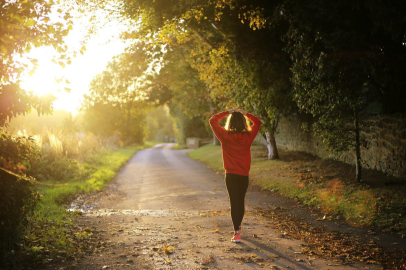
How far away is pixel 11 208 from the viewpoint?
5.40m

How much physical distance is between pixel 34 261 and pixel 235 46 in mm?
12537

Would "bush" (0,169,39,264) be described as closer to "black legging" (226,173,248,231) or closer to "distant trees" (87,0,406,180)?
"black legging" (226,173,248,231)

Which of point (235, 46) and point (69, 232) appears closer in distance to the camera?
point (69, 232)

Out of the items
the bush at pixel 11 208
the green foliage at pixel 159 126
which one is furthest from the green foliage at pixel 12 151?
the green foliage at pixel 159 126

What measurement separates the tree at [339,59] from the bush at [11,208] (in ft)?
27.2

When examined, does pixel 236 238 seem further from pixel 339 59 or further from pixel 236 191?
pixel 339 59

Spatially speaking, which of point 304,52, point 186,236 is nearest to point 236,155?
point 186,236

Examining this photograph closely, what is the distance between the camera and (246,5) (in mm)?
14328

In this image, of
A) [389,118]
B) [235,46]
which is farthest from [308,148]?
[389,118]

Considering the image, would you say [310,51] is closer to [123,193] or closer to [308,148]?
[123,193]

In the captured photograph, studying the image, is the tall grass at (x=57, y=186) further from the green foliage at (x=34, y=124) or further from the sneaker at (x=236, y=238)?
the sneaker at (x=236, y=238)

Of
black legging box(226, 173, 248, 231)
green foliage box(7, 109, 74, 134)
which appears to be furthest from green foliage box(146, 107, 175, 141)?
black legging box(226, 173, 248, 231)

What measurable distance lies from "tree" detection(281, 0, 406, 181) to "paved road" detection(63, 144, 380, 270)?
3041 mm

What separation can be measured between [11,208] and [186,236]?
308cm
